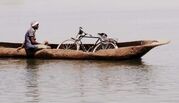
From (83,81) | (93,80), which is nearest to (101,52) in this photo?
(93,80)

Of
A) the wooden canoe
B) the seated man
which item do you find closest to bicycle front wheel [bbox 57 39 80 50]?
the wooden canoe

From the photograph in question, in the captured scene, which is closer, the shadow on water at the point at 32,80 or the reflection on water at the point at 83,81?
the reflection on water at the point at 83,81

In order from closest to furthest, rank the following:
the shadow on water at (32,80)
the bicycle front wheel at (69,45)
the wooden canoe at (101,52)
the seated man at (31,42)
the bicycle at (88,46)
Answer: the shadow on water at (32,80), the wooden canoe at (101,52), the bicycle at (88,46), the seated man at (31,42), the bicycle front wheel at (69,45)

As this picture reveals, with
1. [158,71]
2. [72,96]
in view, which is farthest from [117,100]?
[158,71]

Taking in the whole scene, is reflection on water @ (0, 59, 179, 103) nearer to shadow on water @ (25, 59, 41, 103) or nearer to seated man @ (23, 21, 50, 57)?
shadow on water @ (25, 59, 41, 103)

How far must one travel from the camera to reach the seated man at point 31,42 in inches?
940

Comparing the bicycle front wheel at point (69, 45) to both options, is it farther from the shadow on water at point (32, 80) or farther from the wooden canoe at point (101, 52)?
the shadow on water at point (32, 80)

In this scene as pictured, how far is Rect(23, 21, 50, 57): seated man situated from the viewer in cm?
2388

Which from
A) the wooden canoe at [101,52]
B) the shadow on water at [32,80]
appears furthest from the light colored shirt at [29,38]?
the shadow on water at [32,80]

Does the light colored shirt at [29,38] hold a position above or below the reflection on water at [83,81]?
above

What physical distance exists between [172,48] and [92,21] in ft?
65.1

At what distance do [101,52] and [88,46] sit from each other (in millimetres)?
1617

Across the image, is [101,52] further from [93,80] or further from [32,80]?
[32,80]

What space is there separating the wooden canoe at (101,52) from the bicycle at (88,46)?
414 millimetres
